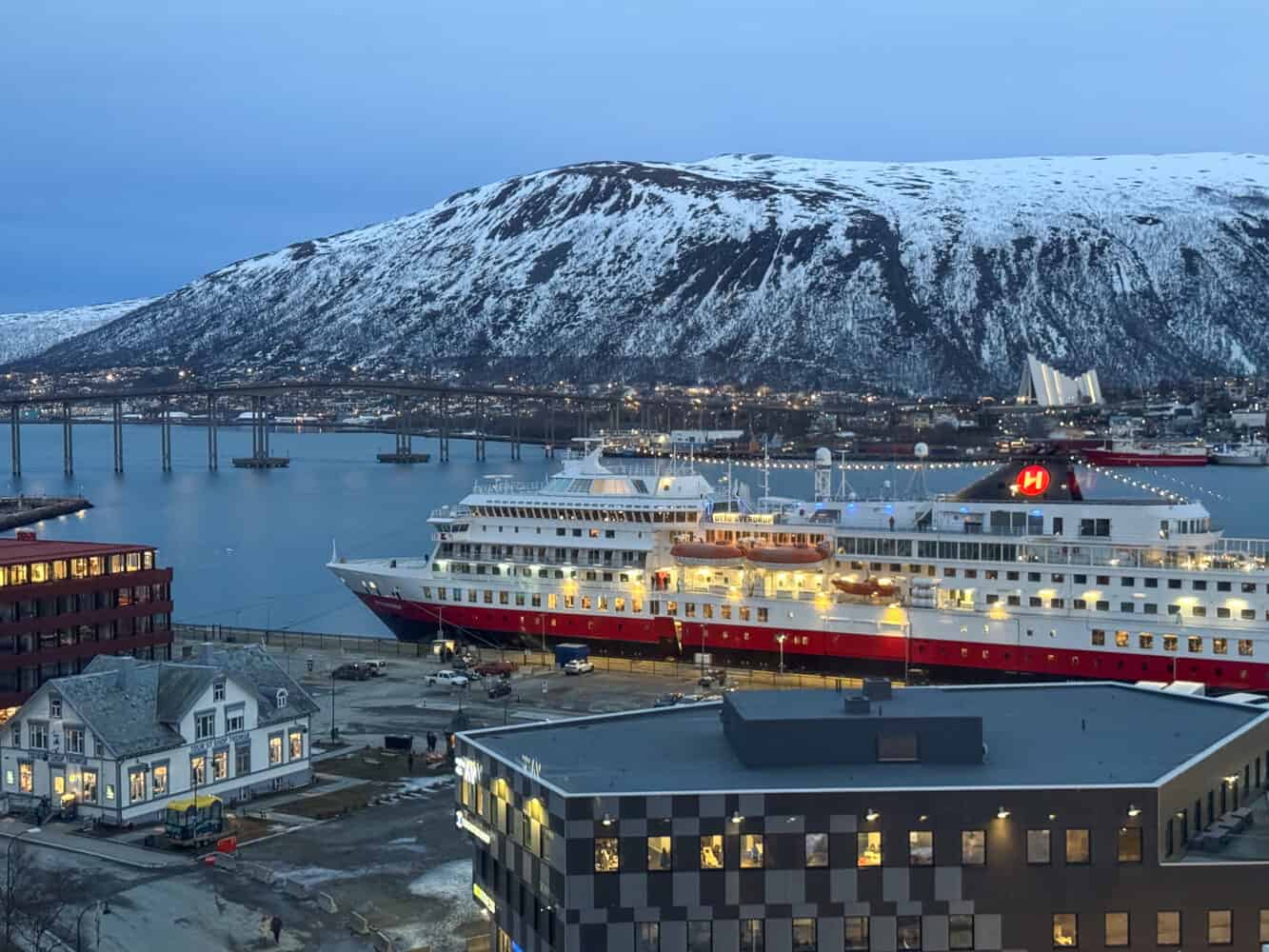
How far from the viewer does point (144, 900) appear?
19969 millimetres

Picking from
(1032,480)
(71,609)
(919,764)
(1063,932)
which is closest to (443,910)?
(919,764)

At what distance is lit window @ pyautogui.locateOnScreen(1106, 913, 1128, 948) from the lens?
14.7 metres

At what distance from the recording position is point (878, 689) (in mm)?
17703

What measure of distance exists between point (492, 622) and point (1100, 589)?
52.4ft

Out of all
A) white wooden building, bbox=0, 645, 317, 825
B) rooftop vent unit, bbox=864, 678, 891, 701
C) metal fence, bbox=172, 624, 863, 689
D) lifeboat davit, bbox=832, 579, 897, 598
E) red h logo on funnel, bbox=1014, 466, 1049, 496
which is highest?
red h logo on funnel, bbox=1014, 466, 1049, 496

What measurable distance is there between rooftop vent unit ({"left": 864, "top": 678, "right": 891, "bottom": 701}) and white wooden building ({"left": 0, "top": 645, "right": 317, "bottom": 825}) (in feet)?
38.8

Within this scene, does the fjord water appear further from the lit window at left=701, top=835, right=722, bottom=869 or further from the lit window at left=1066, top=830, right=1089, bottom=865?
the lit window at left=1066, top=830, right=1089, bottom=865

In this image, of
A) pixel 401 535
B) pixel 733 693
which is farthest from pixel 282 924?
pixel 401 535

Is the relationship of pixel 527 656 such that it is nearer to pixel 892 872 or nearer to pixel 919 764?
pixel 919 764

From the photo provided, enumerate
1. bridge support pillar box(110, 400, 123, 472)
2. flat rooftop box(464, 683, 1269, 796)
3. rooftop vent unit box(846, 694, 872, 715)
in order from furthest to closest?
bridge support pillar box(110, 400, 123, 472), rooftop vent unit box(846, 694, 872, 715), flat rooftop box(464, 683, 1269, 796)

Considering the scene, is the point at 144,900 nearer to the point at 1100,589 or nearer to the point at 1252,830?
the point at 1252,830

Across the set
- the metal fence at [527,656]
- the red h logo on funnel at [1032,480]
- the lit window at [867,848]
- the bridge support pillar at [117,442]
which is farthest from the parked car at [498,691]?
the bridge support pillar at [117,442]

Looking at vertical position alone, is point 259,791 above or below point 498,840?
below

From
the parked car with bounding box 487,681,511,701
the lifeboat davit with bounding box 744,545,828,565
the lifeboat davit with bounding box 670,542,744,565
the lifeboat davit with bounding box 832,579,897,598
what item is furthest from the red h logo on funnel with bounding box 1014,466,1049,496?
the parked car with bounding box 487,681,511,701
